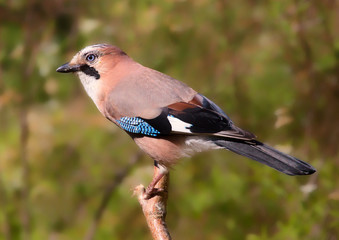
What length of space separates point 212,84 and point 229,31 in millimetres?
553

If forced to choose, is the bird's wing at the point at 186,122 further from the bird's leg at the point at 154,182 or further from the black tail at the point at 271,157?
the bird's leg at the point at 154,182

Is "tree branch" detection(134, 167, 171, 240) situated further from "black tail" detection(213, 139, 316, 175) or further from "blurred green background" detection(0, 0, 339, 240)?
"blurred green background" detection(0, 0, 339, 240)

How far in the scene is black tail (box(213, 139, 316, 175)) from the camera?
2.78m

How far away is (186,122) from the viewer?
314cm

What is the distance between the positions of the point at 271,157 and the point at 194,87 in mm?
2496

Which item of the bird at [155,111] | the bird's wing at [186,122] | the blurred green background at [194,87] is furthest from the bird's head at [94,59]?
the blurred green background at [194,87]

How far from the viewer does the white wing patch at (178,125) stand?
314 cm

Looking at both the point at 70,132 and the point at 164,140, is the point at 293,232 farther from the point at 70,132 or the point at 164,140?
the point at 70,132

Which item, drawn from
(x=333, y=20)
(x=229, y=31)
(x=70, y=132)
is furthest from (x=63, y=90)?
(x=333, y=20)

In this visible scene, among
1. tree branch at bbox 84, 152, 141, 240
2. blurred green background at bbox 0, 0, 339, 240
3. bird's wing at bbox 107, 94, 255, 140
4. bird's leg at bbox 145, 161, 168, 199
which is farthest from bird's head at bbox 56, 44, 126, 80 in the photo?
tree branch at bbox 84, 152, 141, 240

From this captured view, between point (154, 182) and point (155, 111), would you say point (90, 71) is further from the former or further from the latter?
point (154, 182)

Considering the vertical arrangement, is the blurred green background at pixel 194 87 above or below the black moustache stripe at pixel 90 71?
above

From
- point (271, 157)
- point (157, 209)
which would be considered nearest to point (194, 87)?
point (157, 209)

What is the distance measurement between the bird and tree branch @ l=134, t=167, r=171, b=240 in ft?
0.15
